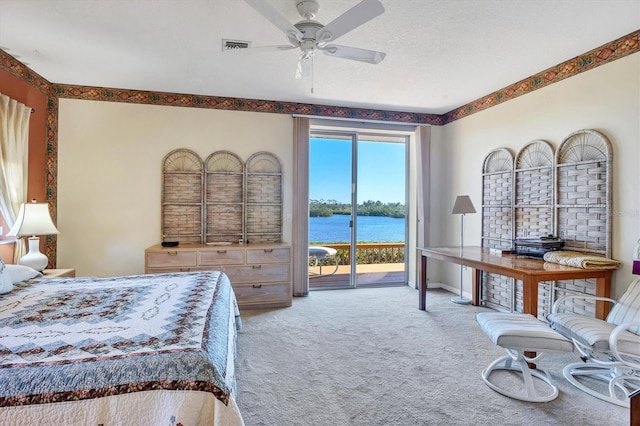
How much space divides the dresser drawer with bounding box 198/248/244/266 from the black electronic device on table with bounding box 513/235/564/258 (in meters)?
3.10

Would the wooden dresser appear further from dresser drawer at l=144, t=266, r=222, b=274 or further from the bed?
the bed

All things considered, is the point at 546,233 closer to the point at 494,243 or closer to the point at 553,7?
the point at 494,243

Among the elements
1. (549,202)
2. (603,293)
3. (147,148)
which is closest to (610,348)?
(603,293)

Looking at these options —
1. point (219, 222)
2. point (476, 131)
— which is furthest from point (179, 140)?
point (476, 131)

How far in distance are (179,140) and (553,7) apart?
4.13m

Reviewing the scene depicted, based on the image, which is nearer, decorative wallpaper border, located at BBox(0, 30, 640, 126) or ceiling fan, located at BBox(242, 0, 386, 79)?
ceiling fan, located at BBox(242, 0, 386, 79)

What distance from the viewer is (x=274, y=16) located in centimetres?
210

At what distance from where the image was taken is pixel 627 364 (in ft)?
6.95

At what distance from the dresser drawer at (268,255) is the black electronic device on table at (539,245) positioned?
103 inches

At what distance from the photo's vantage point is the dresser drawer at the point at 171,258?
394 cm

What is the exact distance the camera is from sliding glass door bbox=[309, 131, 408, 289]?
5297 mm

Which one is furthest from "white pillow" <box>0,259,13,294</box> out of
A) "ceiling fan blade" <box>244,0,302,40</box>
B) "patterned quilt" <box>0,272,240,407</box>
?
"ceiling fan blade" <box>244,0,302,40</box>

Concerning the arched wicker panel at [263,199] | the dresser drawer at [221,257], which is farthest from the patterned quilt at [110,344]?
the arched wicker panel at [263,199]

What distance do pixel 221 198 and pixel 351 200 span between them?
1.97 metres
